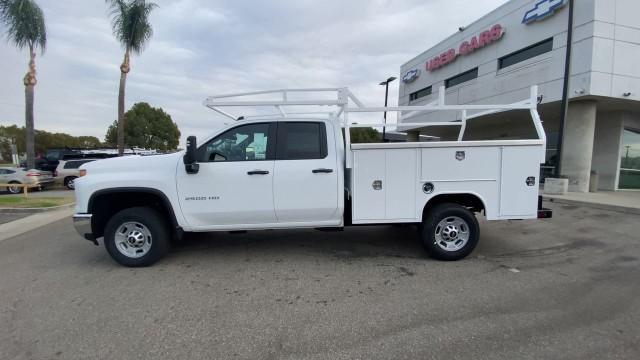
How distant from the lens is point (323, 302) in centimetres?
361

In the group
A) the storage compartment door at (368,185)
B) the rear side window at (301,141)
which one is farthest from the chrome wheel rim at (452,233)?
the rear side window at (301,141)

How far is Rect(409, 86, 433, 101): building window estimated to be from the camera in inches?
977

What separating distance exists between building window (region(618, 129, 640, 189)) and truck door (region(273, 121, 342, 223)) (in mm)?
18181

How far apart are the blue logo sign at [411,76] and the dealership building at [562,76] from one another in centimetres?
325

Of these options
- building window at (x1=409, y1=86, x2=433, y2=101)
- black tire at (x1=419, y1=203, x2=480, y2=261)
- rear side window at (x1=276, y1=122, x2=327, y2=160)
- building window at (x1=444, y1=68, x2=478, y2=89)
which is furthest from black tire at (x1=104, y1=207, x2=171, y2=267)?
building window at (x1=409, y1=86, x2=433, y2=101)

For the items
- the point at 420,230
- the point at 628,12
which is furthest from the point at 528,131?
the point at 420,230

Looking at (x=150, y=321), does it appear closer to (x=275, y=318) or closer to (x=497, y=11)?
(x=275, y=318)

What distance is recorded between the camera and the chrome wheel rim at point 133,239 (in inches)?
183

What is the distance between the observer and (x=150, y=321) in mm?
3248

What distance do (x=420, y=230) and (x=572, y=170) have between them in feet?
43.6

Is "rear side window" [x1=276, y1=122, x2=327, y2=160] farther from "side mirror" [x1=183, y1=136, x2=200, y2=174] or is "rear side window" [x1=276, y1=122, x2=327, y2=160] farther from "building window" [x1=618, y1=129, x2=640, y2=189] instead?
"building window" [x1=618, y1=129, x2=640, y2=189]

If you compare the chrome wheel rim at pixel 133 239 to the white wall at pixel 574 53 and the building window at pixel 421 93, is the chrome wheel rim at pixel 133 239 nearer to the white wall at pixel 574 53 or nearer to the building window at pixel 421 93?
the white wall at pixel 574 53

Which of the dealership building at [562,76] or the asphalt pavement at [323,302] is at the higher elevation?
the dealership building at [562,76]

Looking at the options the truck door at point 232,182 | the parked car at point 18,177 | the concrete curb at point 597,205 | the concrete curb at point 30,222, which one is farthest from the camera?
the parked car at point 18,177
